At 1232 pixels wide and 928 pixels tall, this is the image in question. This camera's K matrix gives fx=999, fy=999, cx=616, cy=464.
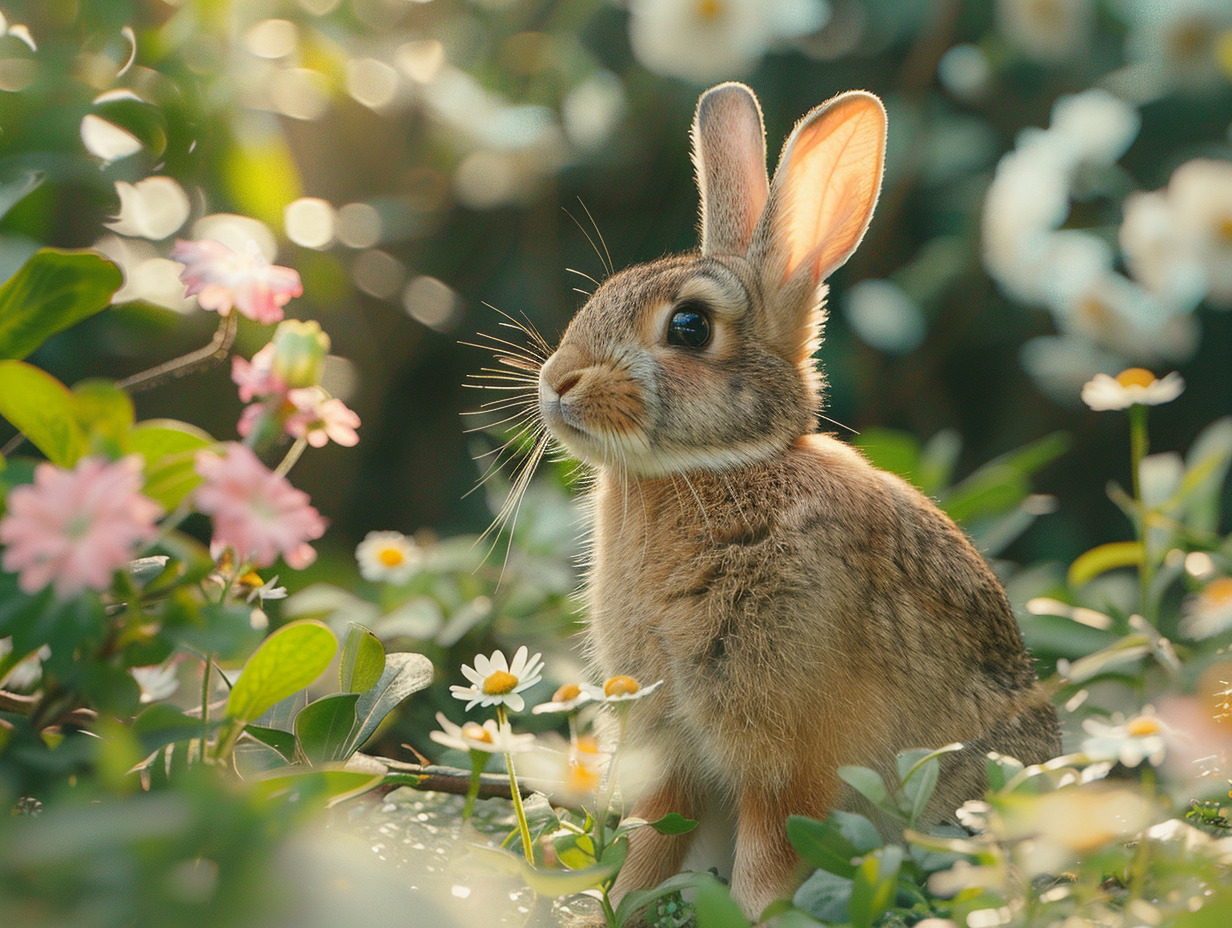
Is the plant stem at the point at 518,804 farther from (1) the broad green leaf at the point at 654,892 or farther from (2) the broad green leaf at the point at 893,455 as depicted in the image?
(2) the broad green leaf at the point at 893,455

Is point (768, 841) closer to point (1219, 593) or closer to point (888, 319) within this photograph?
point (1219, 593)

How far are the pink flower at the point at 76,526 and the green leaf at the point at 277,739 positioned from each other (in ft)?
1.25

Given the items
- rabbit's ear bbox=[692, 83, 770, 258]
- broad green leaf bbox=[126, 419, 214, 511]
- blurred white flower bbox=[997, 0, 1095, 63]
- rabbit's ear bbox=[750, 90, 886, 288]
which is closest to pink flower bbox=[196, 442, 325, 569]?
broad green leaf bbox=[126, 419, 214, 511]

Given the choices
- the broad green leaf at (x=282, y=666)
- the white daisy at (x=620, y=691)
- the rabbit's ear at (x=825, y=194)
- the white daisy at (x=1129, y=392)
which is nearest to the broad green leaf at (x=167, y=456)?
the broad green leaf at (x=282, y=666)

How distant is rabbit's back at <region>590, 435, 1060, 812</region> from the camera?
1.07 m

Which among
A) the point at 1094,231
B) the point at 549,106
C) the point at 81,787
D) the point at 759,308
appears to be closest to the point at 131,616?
the point at 81,787

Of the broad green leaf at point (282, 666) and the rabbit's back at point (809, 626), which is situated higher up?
the broad green leaf at point (282, 666)

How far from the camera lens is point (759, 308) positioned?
4.44ft

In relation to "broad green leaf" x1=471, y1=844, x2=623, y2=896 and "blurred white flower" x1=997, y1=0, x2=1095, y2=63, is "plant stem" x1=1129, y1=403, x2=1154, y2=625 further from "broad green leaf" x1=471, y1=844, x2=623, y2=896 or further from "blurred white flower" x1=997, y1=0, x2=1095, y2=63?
"blurred white flower" x1=997, y1=0, x2=1095, y2=63

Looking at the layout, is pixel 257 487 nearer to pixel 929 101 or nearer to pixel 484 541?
pixel 484 541

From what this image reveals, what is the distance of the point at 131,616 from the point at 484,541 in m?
1.27

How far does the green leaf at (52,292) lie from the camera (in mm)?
776

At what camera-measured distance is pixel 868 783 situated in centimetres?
84

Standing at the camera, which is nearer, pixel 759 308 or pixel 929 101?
pixel 759 308
